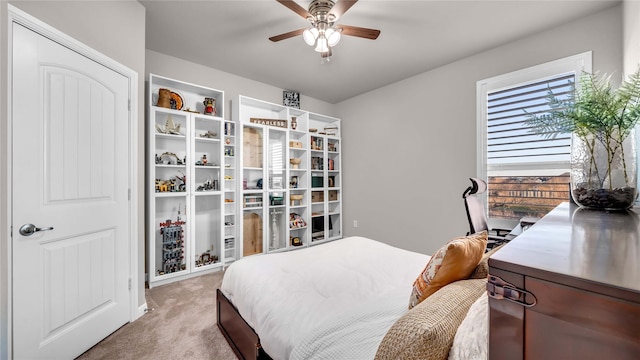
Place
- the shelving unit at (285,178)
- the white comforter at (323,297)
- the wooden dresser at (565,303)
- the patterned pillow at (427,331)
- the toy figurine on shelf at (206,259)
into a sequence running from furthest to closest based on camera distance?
1. the shelving unit at (285,178)
2. the toy figurine on shelf at (206,259)
3. the white comforter at (323,297)
4. the patterned pillow at (427,331)
5. the wooden dresser at (565,303)

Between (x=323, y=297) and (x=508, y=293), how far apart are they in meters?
1.08

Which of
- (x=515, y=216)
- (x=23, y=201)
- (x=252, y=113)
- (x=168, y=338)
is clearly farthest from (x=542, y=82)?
(x=23, y=201)

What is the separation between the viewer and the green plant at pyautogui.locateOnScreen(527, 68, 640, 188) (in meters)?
0.95

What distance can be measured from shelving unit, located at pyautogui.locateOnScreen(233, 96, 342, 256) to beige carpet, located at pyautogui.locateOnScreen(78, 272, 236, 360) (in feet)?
3.68

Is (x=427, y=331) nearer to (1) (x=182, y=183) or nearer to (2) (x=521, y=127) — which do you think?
(2) (x=521, y=127)

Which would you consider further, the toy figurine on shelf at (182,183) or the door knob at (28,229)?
the toy figurine on shelf at (182,183)

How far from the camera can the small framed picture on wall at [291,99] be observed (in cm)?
421

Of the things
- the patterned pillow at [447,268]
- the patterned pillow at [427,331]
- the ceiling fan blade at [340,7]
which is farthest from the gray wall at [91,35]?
the patterned pillow at [447,268]

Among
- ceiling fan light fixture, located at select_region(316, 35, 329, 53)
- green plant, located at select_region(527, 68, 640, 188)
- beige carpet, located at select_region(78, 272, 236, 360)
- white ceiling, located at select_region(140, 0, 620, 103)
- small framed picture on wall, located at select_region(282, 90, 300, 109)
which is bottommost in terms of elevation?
beige carpet, located at select_region(78, 272, 236, 360)

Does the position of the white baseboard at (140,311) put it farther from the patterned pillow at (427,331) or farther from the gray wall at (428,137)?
the gray wall at (428,137)

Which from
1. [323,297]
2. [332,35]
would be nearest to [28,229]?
[323,297]

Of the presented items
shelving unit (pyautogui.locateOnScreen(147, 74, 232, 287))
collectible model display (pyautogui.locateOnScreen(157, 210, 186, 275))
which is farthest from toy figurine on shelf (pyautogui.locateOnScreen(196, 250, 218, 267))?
collectible model display (pyautogui.locateOnScreen(157, 210, 186, 275))

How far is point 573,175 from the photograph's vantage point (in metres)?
1.14

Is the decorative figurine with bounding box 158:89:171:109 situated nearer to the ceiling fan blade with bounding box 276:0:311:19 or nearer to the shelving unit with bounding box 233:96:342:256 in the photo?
the shelving unit with bounding box 233:96:342:256
